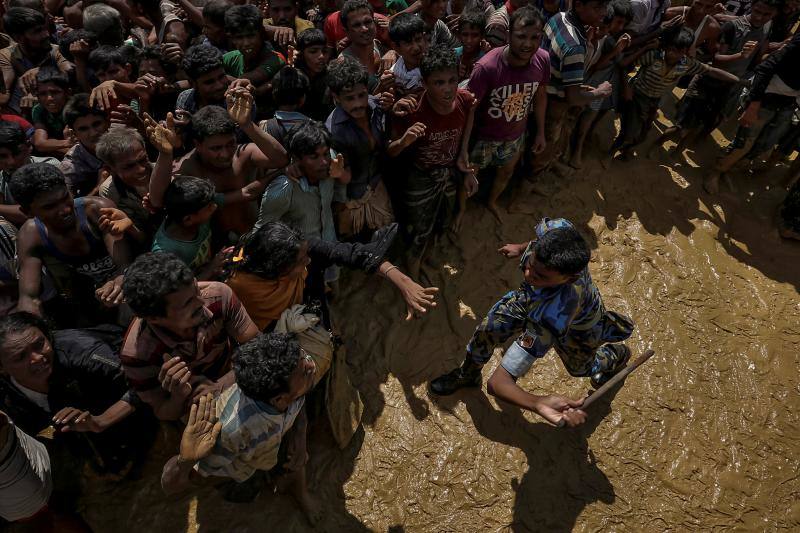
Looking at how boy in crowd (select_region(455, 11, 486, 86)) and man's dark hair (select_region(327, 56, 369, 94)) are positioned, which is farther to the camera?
boy in crowd (select_region(455, 11, 486, 86))

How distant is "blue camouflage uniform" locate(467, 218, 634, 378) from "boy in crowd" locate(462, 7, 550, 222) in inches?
43.8

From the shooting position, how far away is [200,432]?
2.13 meters

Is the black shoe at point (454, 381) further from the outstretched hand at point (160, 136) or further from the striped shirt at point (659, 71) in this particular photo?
the striped shirt at point (659, 71)

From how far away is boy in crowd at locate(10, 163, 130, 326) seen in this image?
8.64 feet

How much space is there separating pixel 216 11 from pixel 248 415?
12.0 ft

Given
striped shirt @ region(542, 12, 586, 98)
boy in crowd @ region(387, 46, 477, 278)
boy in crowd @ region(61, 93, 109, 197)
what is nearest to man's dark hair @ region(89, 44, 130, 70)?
boy in crowd @ region(61, 93, 109, 197)

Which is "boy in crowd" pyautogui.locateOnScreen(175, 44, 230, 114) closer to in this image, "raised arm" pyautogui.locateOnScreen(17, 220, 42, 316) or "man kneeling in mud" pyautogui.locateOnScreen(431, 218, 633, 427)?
"raised arm" pyautogui.locateOnScreen(17, 220, 42, 316)

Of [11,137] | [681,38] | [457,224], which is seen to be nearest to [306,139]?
[457,224]

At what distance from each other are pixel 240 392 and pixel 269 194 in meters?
1.24

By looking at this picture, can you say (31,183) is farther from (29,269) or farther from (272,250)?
(272,250)

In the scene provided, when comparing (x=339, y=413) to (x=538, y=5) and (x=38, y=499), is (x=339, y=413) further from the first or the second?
(x=538, y=5)

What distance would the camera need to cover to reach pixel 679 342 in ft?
13.0

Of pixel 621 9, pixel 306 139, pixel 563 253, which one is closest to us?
pixel 563 253

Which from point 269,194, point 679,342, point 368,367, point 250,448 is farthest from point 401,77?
point 679,342
